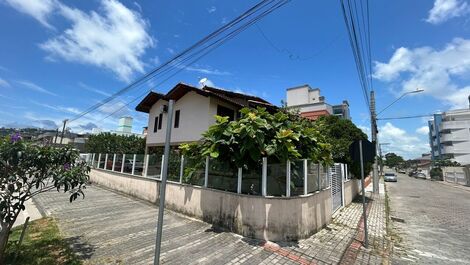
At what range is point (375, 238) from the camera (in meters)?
6.95

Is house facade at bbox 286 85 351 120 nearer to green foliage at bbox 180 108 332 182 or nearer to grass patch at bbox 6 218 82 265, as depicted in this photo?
green foliage at bbox 180 108 332 182

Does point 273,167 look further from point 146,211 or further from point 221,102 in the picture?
point 221,102

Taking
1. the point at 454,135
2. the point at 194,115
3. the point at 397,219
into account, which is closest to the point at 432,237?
the point at 397,219

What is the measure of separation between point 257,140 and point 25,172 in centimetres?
482

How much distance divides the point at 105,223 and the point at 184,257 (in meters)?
3.75

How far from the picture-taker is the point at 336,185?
10.4m

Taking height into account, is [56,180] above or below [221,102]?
below

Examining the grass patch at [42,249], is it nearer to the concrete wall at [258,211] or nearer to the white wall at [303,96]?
the concrete wall at [258,211]

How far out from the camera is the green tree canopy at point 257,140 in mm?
6223

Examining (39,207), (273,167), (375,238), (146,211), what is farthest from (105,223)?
(375,238)

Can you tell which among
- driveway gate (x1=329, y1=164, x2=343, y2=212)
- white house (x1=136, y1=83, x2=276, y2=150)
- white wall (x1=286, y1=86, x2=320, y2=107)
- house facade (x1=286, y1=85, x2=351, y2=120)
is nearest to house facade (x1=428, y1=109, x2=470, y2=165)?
house facade (x1=286, y1=85, x2=351, y2=120)

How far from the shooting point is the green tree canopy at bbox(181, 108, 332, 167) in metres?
6.22

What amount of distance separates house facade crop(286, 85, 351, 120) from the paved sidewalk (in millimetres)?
24524

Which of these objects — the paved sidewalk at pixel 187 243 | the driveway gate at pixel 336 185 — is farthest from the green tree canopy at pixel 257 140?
the driveway gate at pixel 336 185
